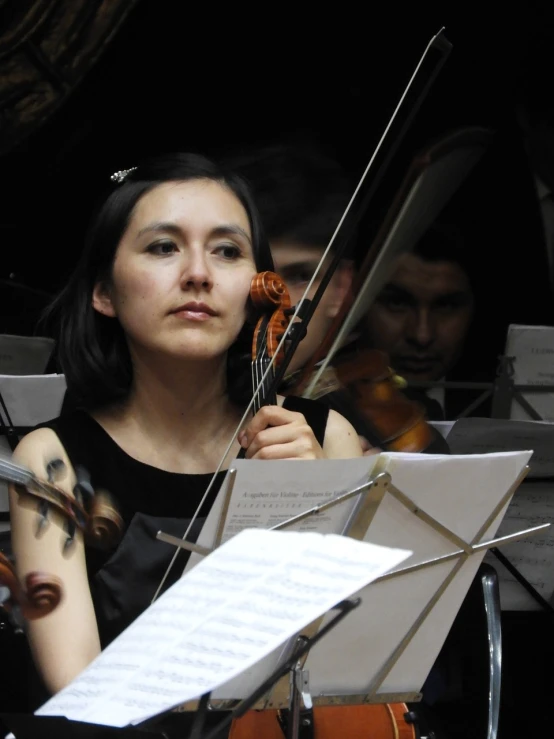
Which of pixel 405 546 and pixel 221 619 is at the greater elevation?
pixel 405 546

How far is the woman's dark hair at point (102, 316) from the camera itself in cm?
168

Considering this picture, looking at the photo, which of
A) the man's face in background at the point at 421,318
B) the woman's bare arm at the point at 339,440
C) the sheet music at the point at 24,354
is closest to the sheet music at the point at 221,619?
the woman's bare arm at the point at 339,440

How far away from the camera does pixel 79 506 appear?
1475mm

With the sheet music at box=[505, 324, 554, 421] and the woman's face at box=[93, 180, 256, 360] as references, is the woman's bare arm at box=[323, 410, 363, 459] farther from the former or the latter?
the sheet music at box=[505, 324, 554, 421]

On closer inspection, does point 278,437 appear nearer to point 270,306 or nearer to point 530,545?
point 270,306

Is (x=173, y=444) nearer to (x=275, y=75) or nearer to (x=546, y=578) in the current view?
(x=546, y=578)

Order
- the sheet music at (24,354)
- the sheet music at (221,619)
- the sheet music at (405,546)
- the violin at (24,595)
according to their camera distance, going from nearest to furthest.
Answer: the sheet music at (221,619)
the violin at (24,595)
the sheet music at (405,546)
the sheet music at (24,354)

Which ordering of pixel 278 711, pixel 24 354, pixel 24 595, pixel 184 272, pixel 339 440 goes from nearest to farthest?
pixel 24 595 < pixel 278 711 < pixel 184 272 < pixel 339 440 < pixel 24 354

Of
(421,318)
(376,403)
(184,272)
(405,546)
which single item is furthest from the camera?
(421,318)

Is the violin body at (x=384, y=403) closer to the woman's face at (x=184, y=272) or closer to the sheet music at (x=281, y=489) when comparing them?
the woman's face at (x=184, y=272)

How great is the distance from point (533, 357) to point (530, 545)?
739mm

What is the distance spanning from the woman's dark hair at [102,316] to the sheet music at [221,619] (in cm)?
84

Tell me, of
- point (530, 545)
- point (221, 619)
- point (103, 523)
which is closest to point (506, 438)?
point (530, 545)

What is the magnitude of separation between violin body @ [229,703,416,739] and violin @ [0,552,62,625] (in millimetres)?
339
